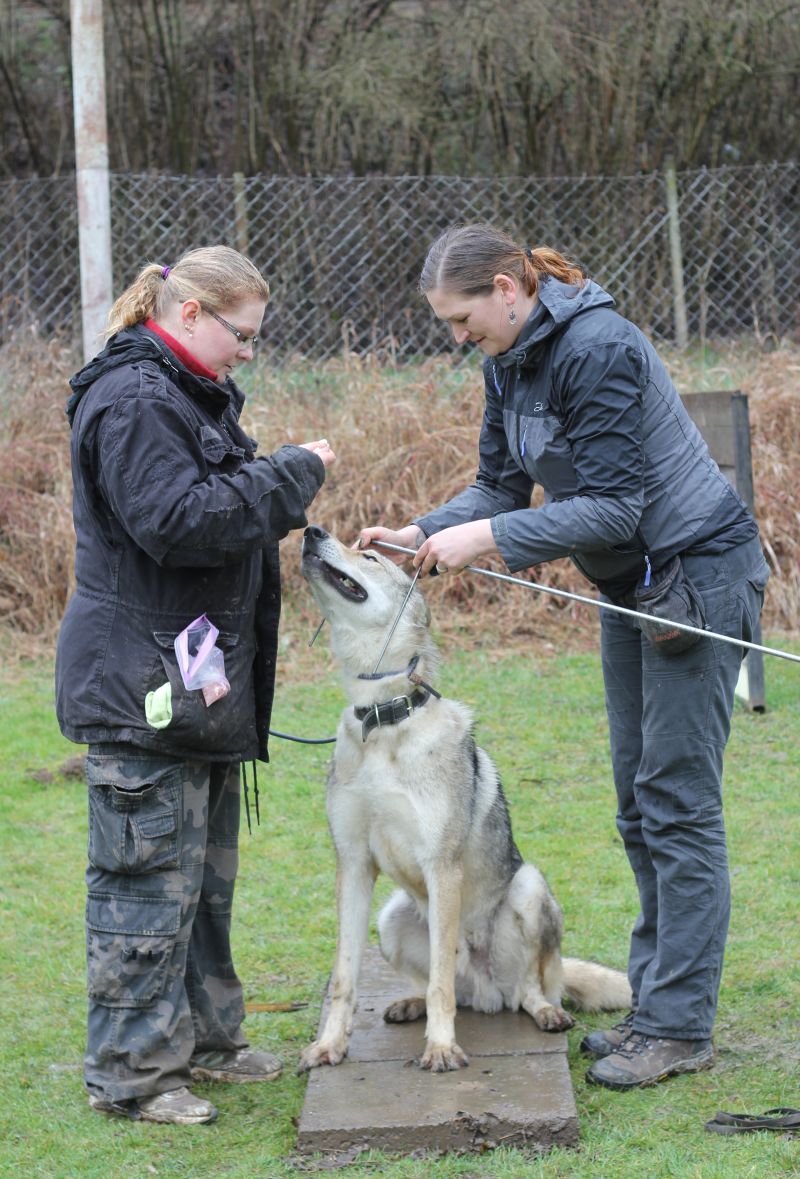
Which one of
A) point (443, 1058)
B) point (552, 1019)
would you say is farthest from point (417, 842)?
point (552, 1019)

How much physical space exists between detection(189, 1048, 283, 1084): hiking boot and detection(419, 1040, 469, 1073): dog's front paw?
1.65 feet

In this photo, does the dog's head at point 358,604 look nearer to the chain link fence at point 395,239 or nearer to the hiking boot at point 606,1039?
the hiking boot at point 606,1039

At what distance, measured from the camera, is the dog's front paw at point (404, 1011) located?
3943 millimetres

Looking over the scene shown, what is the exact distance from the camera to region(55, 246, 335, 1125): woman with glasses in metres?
3.25

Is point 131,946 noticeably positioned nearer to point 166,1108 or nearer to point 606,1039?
point 166,1108

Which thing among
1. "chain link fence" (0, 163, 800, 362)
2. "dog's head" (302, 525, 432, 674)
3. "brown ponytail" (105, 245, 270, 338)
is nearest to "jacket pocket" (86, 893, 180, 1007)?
"dog's head" (302, 525, 432, 674)

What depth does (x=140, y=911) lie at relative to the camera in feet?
11.2

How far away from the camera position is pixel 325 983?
444 cm

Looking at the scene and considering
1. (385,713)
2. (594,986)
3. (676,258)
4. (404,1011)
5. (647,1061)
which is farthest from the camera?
(676,258)

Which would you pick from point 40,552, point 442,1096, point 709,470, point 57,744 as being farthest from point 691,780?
point 40,552

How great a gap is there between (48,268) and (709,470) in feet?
24.5

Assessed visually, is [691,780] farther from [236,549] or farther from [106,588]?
[106,588]

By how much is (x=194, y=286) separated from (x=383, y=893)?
2739 millimetres

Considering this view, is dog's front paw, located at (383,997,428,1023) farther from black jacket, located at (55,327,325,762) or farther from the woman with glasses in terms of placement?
black jacket, located at (55,327,325,762)
